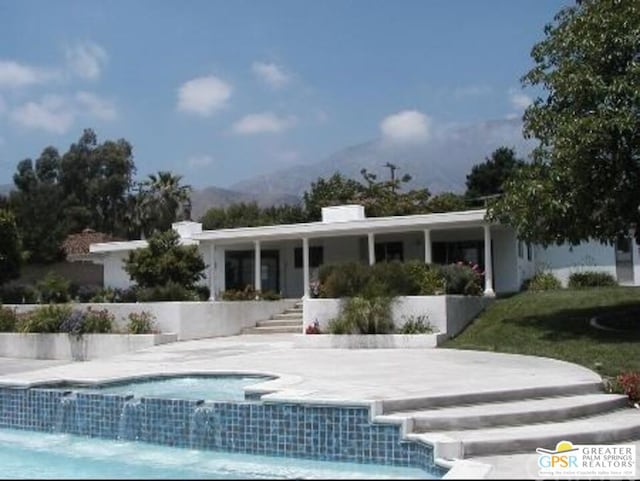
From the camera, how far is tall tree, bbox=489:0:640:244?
1513 centimetres

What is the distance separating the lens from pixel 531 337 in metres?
16.9

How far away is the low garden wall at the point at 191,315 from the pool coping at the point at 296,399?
25.7ft

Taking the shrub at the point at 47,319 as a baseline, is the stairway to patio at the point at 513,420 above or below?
below

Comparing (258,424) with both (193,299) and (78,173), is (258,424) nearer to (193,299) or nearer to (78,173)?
(193,299)

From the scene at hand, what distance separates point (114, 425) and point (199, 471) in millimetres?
2851

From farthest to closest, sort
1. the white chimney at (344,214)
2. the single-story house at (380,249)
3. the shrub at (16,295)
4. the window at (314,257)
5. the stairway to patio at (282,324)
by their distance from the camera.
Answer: the window at (314,257), the shrub at (16,295), the white chimney at (344,214), the single-story house at (380,249), the stairway to patio at (282,324)

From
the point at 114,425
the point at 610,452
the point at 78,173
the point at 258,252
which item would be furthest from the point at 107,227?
the point at 610,452

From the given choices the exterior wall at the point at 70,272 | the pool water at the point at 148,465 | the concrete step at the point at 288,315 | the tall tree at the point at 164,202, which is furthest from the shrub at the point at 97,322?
Result: the tall tree at the point at 164,202

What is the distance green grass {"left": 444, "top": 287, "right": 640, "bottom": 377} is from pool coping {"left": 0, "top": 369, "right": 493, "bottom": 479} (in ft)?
16.8

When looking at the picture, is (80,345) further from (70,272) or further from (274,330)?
(70,272)

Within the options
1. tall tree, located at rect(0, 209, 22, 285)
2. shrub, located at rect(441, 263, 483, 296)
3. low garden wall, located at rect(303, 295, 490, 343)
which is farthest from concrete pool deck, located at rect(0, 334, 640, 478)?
tall tree, located at rect(0, 209, 22, 285)

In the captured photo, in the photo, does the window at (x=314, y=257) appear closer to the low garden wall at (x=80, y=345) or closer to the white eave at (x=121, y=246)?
the white eave at (x=121, y=246)

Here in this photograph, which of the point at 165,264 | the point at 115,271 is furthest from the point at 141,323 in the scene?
the point at 115,271

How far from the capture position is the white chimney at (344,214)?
27.4 metres
